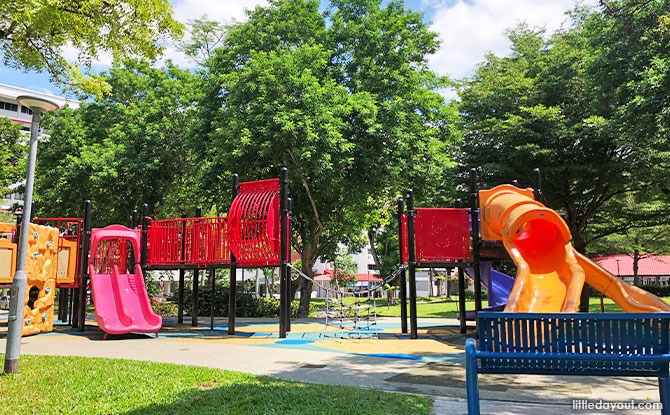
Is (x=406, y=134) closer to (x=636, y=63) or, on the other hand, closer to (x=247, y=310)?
(x=636, y=63)

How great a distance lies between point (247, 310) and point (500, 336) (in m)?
19.1

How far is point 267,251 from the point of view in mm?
13562

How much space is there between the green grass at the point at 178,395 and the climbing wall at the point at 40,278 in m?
7.28

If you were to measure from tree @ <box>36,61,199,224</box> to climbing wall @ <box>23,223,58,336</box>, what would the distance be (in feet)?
26.0

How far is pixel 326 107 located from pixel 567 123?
33.9 ft

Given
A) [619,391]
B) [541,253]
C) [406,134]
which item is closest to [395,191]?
[406,134]

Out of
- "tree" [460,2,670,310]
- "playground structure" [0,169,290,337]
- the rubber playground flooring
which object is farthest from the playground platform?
"tree" [460,2,670,310]

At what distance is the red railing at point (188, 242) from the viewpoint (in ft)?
47.8

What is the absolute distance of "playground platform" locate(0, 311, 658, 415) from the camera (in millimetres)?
6258

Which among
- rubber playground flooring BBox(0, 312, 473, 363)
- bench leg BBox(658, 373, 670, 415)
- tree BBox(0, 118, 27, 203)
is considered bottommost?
rubber playground flooring BBox(0, 312, 473, 363)

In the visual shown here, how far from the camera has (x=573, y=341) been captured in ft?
14.9

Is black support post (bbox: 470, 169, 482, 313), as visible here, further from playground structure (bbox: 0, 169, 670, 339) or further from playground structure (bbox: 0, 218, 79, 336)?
playground structure (bbox: 0, 218, 79, 336)

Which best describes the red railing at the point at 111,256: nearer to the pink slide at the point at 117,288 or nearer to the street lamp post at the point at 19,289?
the pink slide at the point at 117,288

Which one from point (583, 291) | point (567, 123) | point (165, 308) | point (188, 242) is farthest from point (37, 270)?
point (583, 291)
